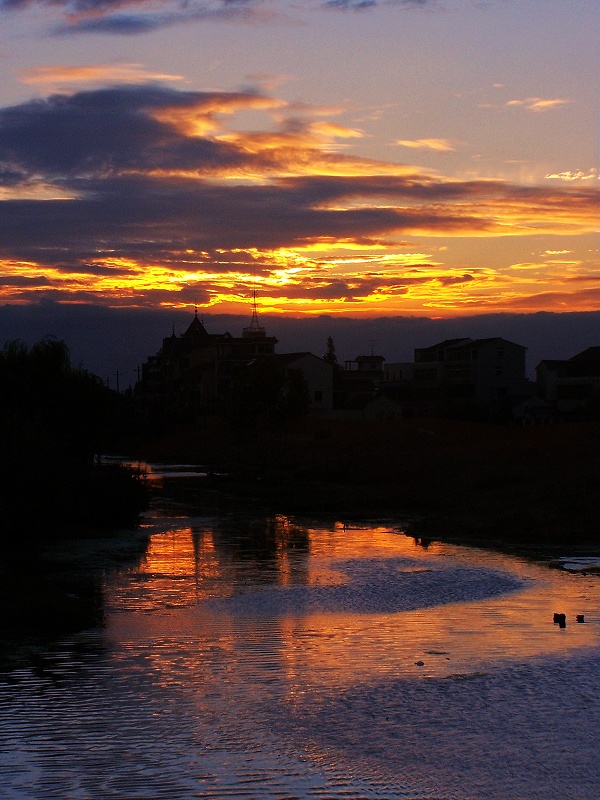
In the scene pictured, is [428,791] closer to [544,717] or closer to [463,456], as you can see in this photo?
[544,717]

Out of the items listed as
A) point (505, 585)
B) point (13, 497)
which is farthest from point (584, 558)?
point (13, 497)

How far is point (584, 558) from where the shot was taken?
84.5 ft

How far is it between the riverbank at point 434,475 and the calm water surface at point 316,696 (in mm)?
10914

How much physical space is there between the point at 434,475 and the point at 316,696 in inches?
1562

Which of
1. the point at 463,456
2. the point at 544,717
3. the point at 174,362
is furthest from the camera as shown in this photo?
the point at 174,362

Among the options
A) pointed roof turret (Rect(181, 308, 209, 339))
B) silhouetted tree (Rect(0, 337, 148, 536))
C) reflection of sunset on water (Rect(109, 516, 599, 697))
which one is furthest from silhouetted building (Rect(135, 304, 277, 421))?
reflection of sunset on water (Rect(109, 516, 599, 697))

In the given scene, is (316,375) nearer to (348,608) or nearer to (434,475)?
(434,475)

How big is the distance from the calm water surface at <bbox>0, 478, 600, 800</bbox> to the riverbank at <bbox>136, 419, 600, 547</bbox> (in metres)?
10.9

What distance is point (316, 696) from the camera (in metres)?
12.7

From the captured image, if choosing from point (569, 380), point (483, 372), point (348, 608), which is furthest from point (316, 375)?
point (348, 608)

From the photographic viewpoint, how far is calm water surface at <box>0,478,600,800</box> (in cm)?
1002

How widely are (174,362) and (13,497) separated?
111 metres

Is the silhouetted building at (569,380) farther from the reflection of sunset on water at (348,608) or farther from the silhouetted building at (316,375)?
the reflection of sunset on water at (348,608)

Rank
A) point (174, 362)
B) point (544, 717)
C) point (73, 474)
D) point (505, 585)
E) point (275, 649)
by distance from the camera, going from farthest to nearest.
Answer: point (174, 362) → point (73, 474) → point (505, 585) → point (275, 649) → point (544, 717)
